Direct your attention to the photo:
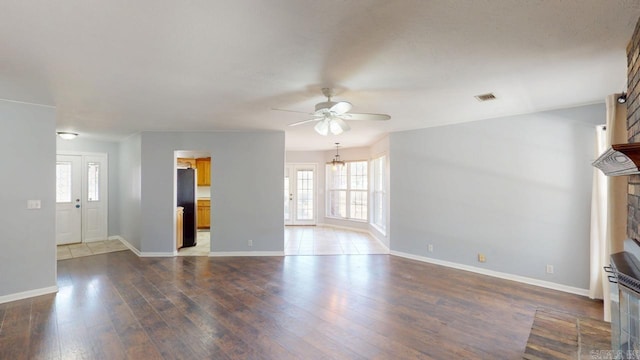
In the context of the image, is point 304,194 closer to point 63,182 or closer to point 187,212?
point 187,212

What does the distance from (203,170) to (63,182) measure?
3070 mm

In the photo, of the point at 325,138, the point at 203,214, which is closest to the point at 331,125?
the point at 325,138

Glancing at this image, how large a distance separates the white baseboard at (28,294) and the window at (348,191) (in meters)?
6.48

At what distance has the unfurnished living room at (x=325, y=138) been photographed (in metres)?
1.90

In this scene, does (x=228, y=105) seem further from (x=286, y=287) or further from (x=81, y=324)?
(x=81, y=324)

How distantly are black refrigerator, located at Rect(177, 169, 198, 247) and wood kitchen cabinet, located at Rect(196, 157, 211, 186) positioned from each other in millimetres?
2062

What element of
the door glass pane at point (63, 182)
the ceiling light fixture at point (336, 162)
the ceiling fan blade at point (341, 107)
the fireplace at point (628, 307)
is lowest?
the fireplace at point (628, 307)

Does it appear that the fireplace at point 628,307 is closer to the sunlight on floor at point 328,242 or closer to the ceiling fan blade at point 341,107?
the ceiling fan blade at point 341,107

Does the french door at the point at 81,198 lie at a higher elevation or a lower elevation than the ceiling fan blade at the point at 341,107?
lower

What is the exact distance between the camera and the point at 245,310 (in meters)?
3.27

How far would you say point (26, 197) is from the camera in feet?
11.9

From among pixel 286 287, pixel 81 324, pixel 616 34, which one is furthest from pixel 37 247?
pixel 616 34

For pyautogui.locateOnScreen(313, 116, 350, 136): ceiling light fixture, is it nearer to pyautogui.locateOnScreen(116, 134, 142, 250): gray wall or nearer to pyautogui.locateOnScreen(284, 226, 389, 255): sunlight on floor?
pyautogui.locateOnScreen(284, 226, 389, 255): sunlight on floor

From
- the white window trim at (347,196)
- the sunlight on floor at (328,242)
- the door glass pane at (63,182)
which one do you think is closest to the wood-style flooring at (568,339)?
the sunlight on floor at (328,242)
